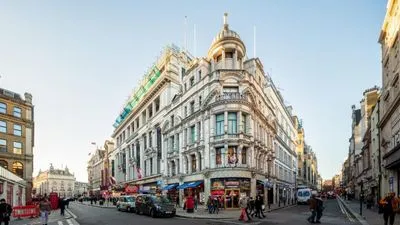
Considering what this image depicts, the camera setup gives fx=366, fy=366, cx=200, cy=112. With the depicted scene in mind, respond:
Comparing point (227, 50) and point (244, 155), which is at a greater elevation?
point (227, 50)

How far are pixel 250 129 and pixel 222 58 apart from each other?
913 cm

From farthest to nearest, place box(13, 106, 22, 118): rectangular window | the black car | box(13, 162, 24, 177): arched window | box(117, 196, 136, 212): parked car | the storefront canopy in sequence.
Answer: box(13, 106, 22, 118): rectangular window < box(13, 162, 24, 177): arched window < the storefront canopy < box(117, 196, 136, 212): parked car < the black car

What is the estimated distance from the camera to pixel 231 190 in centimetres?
3956

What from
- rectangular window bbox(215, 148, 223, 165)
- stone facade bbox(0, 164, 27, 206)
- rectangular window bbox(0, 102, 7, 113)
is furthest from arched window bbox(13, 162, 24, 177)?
rectangular window bbox(215, 148, 223, 165)

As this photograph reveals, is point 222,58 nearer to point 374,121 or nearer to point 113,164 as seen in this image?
point 374,121

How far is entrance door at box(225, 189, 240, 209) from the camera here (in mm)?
39125

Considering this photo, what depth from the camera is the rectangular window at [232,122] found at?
40500 mm

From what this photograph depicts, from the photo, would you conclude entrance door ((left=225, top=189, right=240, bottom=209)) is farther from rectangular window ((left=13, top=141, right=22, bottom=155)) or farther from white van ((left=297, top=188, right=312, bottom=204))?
rectangular window ((left=13, top=141, right=22, bottom=155))

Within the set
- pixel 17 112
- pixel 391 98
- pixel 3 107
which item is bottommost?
pixel 391 98

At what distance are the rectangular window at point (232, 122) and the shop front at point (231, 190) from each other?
5.34m

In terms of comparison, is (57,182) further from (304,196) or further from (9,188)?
(9,188)

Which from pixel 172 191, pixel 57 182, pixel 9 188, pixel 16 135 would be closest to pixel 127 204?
pixel 9 188

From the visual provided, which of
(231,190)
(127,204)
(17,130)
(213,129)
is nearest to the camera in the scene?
(127,204)

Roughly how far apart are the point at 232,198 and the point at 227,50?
1733 cm
